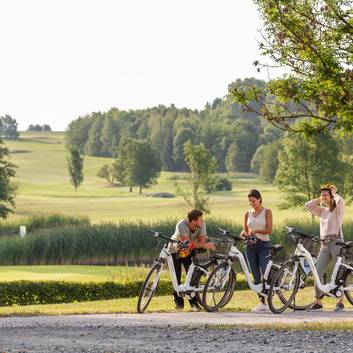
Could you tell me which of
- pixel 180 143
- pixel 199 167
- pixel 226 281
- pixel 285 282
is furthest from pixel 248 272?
pixel 180 143

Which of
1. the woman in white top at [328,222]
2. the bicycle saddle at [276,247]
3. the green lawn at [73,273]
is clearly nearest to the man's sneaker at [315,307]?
the woman in white top at [328,222]

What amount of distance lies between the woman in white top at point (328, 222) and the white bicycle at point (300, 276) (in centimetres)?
13

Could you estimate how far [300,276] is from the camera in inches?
685

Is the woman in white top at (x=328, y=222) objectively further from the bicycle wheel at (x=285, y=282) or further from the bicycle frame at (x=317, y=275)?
the bicycle wheel at (x=285, y=282)

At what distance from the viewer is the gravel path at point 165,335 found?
41.4ft

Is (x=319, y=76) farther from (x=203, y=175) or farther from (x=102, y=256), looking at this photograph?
(x=203, y=175)

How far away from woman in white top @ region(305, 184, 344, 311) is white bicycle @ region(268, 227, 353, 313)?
129 millimetres

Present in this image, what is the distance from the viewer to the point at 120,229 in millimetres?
42625

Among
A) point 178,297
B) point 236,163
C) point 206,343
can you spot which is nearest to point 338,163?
point 178,297

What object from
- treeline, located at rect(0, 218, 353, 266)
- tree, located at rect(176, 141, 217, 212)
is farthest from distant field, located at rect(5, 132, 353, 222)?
treeline, located at rect(0, 218, 353, 266)

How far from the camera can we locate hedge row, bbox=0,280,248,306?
2772 cm

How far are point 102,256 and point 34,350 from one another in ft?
95.5

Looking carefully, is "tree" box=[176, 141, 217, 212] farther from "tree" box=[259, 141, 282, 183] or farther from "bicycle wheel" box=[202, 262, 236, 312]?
"bicycle wheel" box=[202, 262, 236, 312]

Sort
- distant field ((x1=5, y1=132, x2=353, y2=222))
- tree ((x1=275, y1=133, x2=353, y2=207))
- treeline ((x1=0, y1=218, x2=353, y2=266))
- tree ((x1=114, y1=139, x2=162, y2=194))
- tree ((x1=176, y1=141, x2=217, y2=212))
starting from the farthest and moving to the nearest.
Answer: tree ((x1=114, y1=139, x2=162, y2=194)), distant field ((x1=5, y1=132, x2=353, y2=222)), tree ((x1=176, y1=141, x2=217, y2=212)), tree ((x1=275, y1=133, x2=353, y2=207)), treeline ((x1=0, y1=218, x2=353, y2=266))
